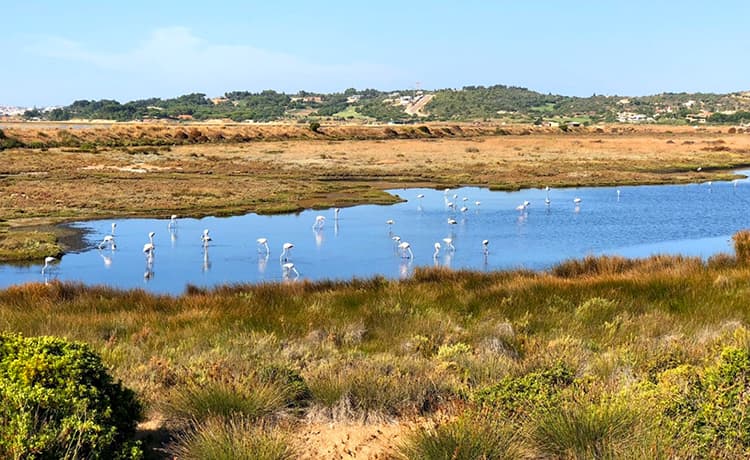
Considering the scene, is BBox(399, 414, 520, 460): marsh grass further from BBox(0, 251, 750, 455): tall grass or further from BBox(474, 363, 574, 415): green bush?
BBox(474, 363, 574, 415): green bush

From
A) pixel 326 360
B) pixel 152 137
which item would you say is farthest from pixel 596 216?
pixel 152 137

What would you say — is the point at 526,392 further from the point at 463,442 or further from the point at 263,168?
the point at 263,168

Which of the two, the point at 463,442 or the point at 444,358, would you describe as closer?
the point at 463,442

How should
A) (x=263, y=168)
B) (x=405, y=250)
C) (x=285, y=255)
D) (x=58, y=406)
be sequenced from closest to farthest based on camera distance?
(x=58, y=406) → (x=285, y=255) → (x=405, y=250) → (x=263, y=168)

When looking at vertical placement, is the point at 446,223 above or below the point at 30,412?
below

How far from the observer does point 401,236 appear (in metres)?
26.3

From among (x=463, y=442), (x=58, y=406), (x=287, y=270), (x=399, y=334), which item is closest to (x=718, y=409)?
(x=463, y=442)

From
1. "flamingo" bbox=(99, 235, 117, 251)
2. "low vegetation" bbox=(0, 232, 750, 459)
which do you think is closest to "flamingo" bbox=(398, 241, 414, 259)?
"low vegetation" bbox=(0, 232, 750, 459)

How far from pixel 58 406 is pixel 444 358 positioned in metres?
4.63

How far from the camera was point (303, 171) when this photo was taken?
1949 inches

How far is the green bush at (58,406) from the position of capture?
4.95 metres

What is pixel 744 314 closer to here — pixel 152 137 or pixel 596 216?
pixel 596 216

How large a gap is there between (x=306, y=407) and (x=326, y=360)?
1.44 meters

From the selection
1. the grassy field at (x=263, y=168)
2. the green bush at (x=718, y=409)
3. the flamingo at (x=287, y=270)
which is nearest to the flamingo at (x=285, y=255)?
the flamingo at (x=287, y=270)
